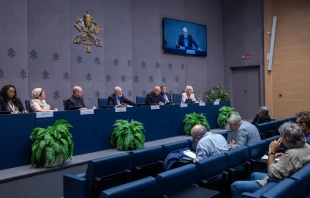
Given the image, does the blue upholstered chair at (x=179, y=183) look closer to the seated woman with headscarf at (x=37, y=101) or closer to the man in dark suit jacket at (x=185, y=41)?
the seated woman with headscarf at (x=37, y=101)

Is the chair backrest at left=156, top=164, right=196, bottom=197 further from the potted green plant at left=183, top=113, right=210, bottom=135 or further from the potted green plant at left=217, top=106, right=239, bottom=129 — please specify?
the potted green plant at left=217, top=106, right=239, bottom=129

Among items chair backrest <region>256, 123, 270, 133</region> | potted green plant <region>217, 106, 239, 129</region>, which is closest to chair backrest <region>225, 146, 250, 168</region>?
chair backrest <region>256, 123, 270, 133</region>

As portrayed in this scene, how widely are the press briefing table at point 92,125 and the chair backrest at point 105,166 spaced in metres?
1.57

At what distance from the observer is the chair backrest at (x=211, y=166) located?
2391 millimetres

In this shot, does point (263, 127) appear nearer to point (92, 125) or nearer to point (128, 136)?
point (128, 136)

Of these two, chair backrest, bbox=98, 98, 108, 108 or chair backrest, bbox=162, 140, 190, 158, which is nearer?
chair backrest, bbox=162, 140, 190, 158

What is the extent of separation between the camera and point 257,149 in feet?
10.7

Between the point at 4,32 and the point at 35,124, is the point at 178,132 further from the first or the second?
the point at 4,32

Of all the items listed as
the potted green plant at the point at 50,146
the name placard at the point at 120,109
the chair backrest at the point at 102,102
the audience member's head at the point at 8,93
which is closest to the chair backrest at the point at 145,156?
the potted green plant at the point at 50,146

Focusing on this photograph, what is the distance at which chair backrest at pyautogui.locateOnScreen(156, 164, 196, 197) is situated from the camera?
2.07 m

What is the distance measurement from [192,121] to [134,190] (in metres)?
4.19

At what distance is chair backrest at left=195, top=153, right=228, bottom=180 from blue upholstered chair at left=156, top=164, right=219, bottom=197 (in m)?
0.08

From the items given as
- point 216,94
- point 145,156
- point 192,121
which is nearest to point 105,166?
point 145,156

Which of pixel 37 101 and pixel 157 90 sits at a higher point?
pixel 157 90
